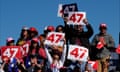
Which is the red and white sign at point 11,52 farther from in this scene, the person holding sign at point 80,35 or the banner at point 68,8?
the banner at point 68,8

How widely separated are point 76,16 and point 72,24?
326mm

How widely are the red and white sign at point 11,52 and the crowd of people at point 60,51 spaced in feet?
0.42

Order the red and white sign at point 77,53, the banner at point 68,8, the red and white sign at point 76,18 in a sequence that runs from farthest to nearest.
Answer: the banner at point 68,8
the red and white sign at point 76,18
the red and white sign at point 77,53

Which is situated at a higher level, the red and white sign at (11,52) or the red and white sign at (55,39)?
the red and white sign at (55,39)

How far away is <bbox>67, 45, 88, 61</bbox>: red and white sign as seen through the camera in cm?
1466

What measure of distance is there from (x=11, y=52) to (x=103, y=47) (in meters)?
2.81

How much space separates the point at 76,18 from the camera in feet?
49.9

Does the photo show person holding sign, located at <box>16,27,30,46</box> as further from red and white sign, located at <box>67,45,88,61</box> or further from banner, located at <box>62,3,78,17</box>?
red and white sign, located at <box>67,45,88,61</box>

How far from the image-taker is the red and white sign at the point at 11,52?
49.3 feet

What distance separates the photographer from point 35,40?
1455cm

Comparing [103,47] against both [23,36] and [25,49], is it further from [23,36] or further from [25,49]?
[23,36]

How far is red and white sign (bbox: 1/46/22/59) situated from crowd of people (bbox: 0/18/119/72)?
13cm

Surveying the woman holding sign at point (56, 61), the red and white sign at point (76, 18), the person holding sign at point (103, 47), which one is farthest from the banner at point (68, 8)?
the woman holding sign at point (56, 61)

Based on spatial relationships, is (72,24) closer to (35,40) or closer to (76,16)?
(76,16)
